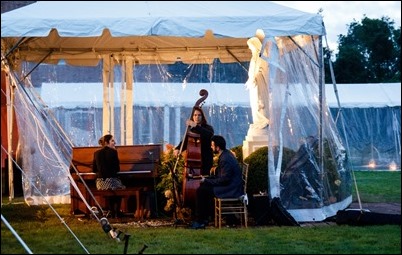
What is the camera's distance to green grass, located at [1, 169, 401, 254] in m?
7.31

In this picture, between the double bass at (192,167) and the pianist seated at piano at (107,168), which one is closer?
the double bass at (192,167)

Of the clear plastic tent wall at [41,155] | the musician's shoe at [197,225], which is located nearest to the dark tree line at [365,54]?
the clear plastic tent wall at [41,155]

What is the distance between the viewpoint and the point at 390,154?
21219mm

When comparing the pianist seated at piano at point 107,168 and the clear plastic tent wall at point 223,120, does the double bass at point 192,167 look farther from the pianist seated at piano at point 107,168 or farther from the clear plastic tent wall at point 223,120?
the pianist seated at piano at point 107,168

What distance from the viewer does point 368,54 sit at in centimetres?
2834

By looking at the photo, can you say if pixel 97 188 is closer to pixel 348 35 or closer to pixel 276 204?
pixel 276 204

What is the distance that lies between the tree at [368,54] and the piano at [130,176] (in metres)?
15.8

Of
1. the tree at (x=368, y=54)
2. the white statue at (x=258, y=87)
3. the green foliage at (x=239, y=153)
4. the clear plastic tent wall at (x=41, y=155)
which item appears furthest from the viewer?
the tree at (x=368, y=54)

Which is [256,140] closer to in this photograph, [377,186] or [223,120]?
[223,120]

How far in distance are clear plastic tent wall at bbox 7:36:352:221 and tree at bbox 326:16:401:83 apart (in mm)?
11981

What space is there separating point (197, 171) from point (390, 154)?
12.3m

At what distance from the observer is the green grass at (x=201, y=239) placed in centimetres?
731

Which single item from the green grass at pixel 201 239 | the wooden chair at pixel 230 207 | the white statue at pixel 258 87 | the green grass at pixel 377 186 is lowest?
the green grass at pixel 377 186

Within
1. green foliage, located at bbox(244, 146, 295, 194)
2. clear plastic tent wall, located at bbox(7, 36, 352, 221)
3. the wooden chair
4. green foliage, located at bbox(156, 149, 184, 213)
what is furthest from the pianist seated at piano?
green foliage, located at bbox(244, 146, 295, 194)
